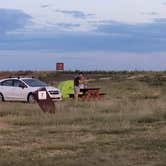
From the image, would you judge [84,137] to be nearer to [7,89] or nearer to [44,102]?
[44,102]

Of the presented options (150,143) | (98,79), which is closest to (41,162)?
(150,143)

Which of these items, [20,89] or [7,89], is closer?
[20,89]

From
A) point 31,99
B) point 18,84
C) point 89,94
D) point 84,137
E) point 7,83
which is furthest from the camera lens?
point 7,83

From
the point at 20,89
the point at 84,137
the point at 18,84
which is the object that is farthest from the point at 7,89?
the point at 84,137

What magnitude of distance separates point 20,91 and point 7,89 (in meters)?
1.06

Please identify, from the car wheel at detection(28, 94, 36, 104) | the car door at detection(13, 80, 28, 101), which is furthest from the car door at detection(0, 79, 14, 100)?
the car wheel at detection(28, 94, 36, 104)

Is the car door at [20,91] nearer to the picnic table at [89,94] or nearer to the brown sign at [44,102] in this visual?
the picnic table at [89,94]

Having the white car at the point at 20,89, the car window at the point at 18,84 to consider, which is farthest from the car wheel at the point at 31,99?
the car window at the point at 18,84

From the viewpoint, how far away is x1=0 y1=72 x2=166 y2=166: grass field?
38.1 feet

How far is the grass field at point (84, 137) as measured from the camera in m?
11.6

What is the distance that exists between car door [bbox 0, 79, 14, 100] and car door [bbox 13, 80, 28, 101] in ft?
0.84

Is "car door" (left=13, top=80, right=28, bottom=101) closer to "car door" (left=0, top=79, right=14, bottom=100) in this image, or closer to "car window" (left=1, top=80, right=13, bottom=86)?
"car door" (left=0, top=79, right=14, bottom=100)

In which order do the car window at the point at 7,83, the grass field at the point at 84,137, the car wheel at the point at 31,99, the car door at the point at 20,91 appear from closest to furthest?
the grass field at the point at 84,137
the car wheel at the point at 31,99
the car door at the point at 20,91
the car window at the point at 7,83

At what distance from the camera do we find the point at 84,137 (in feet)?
49.8
